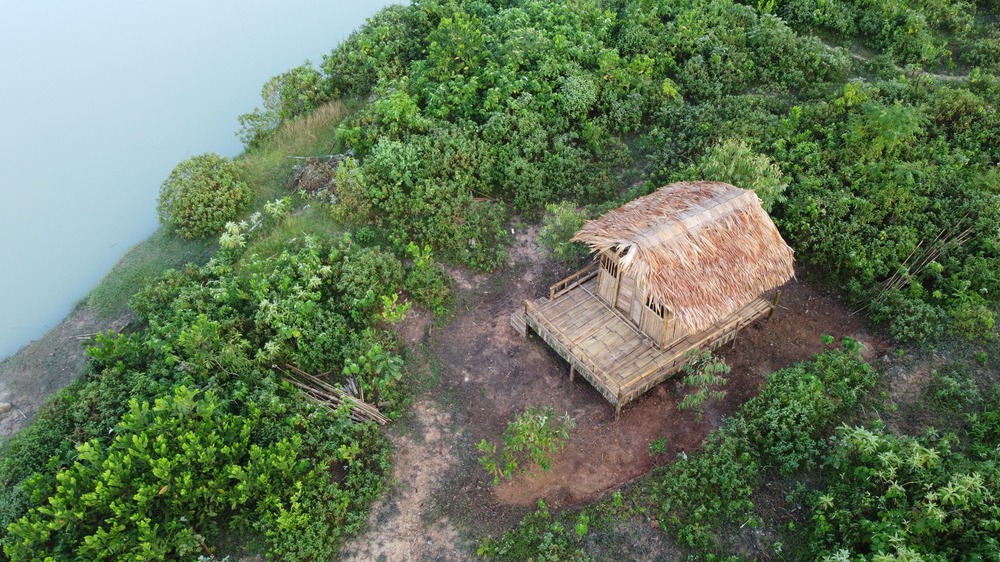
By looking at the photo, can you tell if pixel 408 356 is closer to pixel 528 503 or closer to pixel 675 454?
pixel 528 503

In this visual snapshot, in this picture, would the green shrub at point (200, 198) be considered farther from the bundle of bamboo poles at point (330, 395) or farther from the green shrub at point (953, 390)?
the green shrub at point (953, 390)

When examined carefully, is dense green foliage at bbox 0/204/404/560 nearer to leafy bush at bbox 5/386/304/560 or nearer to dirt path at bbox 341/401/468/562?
leafy bush at bbox 5/386/304/560

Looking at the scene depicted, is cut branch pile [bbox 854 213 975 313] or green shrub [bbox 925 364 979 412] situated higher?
cut branch pile [bbox 854 213 975 313]

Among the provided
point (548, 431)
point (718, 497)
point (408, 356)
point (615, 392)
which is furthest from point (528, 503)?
point (408, 356)

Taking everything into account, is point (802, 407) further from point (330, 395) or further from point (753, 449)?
point (330, 395)

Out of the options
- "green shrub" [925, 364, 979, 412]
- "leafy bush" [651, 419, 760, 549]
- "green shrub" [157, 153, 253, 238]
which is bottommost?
"green shrub" [925, 364, 979, 412]

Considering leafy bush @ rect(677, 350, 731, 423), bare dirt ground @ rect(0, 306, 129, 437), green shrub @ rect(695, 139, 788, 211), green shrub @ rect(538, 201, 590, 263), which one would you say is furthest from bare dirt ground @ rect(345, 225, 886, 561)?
bare dirt ground @ rect(0, 306, 129, 437)
